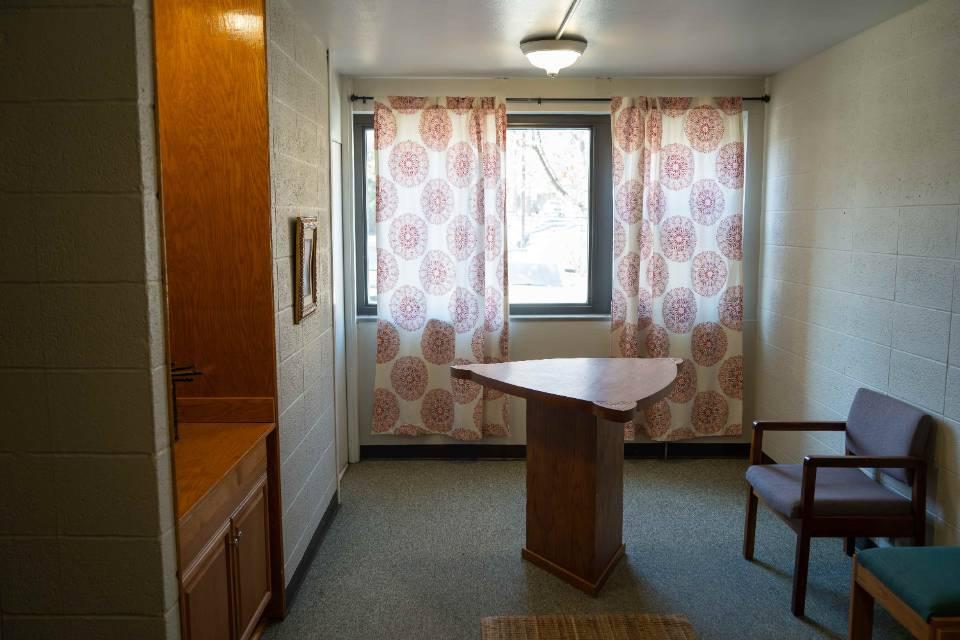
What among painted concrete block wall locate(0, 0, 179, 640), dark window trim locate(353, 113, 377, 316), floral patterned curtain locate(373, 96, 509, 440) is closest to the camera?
painted concrete block wall locate(0, 0, 179, 640)

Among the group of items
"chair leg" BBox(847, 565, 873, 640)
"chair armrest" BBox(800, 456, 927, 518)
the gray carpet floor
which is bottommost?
the gray carpet floor

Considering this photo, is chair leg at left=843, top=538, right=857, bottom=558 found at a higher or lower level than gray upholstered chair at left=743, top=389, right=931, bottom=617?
lower

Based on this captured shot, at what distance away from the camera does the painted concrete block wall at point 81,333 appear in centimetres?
175

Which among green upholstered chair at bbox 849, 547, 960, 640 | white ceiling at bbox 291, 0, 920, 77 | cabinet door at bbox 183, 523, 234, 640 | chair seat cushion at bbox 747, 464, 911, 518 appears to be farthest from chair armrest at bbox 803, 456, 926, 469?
cabinet door at bbox 183, 523, 234, 640

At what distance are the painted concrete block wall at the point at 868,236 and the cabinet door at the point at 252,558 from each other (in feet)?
8.48

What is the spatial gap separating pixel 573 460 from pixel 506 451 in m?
1.85

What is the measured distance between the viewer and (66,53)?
1753 mm

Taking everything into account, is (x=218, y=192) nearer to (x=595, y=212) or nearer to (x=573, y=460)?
(x=573, y=460)

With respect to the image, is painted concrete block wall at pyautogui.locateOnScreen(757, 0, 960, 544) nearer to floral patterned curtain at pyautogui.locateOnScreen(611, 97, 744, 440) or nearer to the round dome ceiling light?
floral patterned curtain at pyautogui.locateOnScreen(611, 97, 744, 440)

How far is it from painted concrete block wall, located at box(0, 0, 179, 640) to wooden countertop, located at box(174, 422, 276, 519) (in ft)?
0.70

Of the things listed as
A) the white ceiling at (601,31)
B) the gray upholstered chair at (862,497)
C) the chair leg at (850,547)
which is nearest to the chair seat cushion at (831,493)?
the gray upholstered chair at (862,497)

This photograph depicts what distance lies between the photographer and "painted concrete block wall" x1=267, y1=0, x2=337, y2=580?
9.86 feet

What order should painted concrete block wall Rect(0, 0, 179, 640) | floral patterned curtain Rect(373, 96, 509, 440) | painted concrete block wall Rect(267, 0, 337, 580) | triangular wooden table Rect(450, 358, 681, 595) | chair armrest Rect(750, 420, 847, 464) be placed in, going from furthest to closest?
floral patterned curtain Rect(373, 96, 509, 440)
chair armrest Rect(750, 420, 847, 464)
triangular wooden table Rect(450, 358, 681, 595)
painted concrete block wall Rect(267, 0, 337, 580)
painted concrete block wall Rect(0, 0, 179, 640)

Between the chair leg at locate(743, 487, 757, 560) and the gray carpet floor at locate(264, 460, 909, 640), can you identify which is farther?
the chair leg at locate(743, 487, 757, 560)
